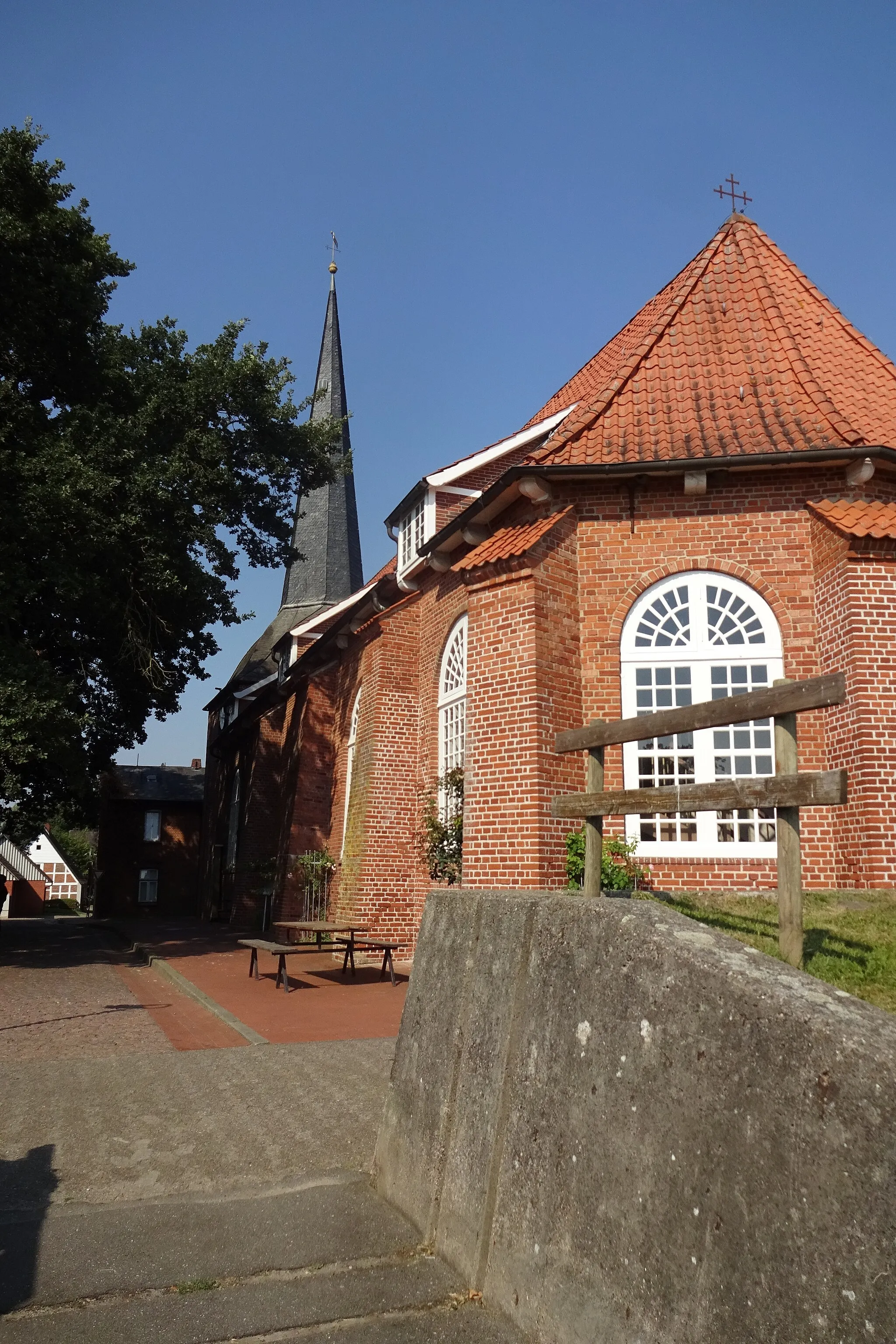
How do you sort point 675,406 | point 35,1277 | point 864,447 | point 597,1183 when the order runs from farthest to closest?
point 675,406, point 864,447, point 35,1277, point 597,1183

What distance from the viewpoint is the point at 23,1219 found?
14.9 ft

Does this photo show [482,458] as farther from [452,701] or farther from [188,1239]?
[188,1239]

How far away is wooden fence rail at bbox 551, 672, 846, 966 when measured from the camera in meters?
3.84

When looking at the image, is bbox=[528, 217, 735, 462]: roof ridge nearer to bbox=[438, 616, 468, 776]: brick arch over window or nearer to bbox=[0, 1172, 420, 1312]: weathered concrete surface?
bbox=[438, 616, 468, 776]: brick arch over window

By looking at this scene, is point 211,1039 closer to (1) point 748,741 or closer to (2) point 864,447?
(1) point 748,741

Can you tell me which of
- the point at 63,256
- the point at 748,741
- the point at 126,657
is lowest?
the point at 748,741

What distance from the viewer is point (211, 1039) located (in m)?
8.82

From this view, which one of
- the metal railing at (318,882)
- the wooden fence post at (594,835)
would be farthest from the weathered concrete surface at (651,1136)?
the metal railing at (318,882)

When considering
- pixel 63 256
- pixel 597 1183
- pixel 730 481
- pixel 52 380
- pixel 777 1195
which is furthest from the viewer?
pixel 52 380

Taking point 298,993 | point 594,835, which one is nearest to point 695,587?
point 298,993

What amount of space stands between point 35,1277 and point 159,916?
134ft

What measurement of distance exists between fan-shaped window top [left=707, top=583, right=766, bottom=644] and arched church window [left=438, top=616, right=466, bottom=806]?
3.99m

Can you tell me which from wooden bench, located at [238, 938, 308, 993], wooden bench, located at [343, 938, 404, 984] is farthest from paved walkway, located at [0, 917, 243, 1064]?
wooden bench, located at [343, 938, 404, 984]

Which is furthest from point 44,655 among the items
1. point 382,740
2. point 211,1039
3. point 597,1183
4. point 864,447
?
point 597,1183
